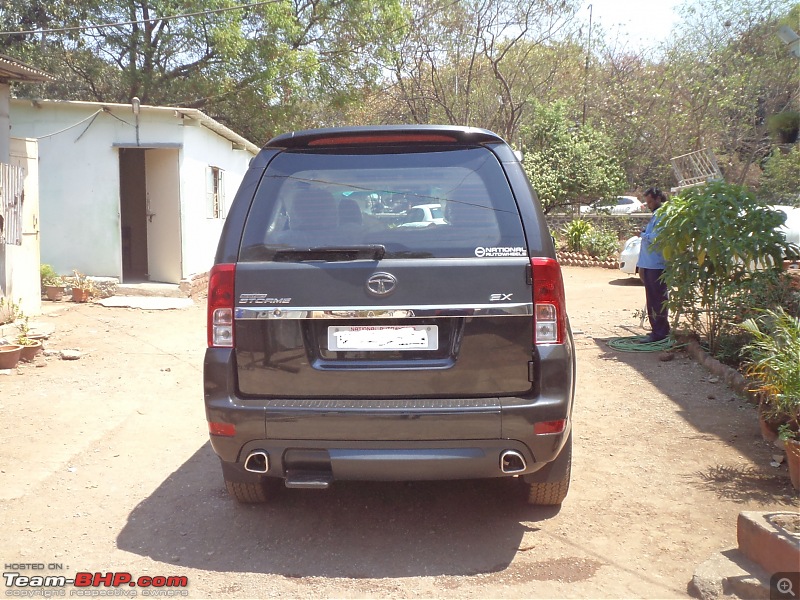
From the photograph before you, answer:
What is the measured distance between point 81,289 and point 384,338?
9.96 meters

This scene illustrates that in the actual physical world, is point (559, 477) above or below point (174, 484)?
above

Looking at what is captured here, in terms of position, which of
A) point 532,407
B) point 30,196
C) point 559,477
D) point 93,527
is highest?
point 30,196

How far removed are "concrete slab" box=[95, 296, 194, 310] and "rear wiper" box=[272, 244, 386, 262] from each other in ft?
29.2

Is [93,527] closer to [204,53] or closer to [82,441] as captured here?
[82,441]

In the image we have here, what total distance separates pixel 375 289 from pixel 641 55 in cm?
2697

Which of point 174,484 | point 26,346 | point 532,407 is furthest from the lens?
point 26,346

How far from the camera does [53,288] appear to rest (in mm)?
12195

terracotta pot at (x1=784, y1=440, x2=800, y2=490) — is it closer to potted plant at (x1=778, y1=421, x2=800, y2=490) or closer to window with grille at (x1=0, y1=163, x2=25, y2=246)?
potted plant at (x1=778, y1=421, x2=800, y2=490)

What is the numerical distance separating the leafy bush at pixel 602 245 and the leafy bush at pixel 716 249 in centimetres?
1254

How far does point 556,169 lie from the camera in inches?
890

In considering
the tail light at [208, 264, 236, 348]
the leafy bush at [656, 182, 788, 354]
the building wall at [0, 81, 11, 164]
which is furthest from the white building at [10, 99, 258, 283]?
the tail light at [208, 264, 236, 348]

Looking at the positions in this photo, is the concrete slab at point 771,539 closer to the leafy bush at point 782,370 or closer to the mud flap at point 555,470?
the mud flap at point 555,470

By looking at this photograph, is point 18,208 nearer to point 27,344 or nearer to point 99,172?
point 27,344

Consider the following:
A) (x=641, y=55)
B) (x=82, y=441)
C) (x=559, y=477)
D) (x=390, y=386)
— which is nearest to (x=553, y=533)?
(x=559, y=477)
